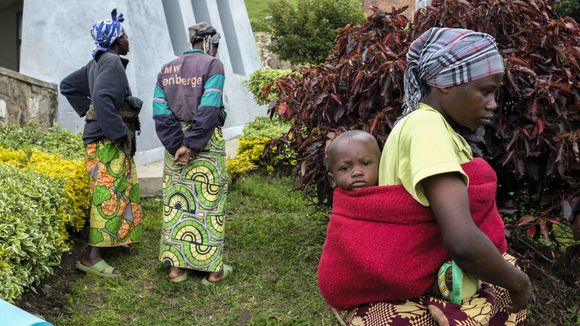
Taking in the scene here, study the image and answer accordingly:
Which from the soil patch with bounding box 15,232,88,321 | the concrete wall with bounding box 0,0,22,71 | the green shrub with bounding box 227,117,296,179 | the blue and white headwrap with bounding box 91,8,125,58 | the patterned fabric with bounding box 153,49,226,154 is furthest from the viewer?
the concrete wall with bounding box 0,0,22,71

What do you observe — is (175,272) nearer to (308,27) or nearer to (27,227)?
(27,227)

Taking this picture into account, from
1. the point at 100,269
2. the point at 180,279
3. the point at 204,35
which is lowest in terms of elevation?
the point at 180,279

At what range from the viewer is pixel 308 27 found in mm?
19578

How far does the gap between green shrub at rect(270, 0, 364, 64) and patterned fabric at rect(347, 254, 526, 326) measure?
57.7ft

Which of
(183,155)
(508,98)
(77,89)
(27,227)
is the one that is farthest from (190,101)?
(508,98)

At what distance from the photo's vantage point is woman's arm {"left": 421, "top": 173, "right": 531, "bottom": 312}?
168 centimetres

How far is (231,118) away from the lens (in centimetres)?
1193

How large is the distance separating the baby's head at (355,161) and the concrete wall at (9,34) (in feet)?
40.6

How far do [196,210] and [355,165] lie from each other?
279 centimetres

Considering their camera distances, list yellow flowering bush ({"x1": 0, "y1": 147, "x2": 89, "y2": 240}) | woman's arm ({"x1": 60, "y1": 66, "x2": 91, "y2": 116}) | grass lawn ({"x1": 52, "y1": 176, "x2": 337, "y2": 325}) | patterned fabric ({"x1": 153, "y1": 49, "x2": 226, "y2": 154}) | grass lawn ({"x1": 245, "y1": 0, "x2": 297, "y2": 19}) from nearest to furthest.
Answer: grass lawn ({"x1": 52, "y1": 176, "x2": 337, "y2": 325}), patterned fabric ({"x1": 153, "y1": 49, "x2": 226, "y2": 154}), yellow flowering bush ({"x1": 0, "y1": 147, "x2": 89, "y2": 240}), woman's arm ({"x1": 60, "y1": 66, "x2": 91, "y2": 116}), grass lawn ({"x1": 245, "y1": 0, "x2": 297, "y2": 19})

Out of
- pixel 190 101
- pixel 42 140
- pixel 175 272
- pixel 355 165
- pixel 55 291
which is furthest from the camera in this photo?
pixel 42 140

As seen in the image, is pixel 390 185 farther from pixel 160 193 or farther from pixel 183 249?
pixel 160 193

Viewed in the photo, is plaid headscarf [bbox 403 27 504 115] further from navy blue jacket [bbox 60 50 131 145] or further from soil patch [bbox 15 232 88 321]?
navy blue jacket [bbox 60 50 131 145]

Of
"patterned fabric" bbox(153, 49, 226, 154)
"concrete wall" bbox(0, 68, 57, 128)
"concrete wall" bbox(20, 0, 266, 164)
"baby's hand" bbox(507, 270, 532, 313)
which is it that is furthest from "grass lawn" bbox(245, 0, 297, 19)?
"baby's hand" bbox(507, 270, 532, 313)
